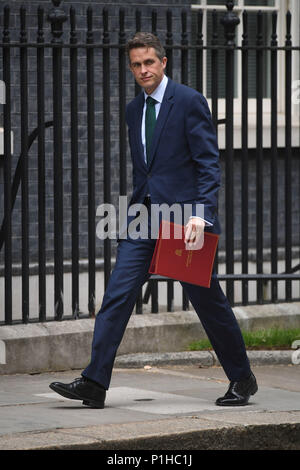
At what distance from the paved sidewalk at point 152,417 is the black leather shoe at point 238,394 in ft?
0.20

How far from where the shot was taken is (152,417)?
6707 mm

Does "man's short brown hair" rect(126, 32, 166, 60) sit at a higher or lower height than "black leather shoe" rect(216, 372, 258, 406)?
higher

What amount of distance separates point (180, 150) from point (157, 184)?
21 centimetres

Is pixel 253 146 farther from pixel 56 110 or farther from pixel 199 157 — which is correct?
pixel 199 157

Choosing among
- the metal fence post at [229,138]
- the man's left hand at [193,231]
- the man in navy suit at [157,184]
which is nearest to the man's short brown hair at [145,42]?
the man in navy suit at [157,184]

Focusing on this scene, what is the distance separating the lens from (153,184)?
7051 mm

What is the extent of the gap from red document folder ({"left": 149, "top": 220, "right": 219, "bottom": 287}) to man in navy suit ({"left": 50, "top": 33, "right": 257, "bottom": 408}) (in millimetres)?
64

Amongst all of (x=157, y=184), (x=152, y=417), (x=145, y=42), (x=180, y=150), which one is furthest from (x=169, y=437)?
(x=145, y=42)

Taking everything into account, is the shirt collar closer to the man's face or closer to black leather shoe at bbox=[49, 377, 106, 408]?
the man's face

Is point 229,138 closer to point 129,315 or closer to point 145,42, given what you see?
point 145,42

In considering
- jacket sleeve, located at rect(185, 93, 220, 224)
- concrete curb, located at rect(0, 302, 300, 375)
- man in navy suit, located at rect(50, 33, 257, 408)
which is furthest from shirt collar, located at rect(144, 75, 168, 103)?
concrete curb, located at rect(0, 302, 300, 375)

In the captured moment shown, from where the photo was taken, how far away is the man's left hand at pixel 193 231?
22.3 feet

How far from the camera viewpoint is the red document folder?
22.5 ft

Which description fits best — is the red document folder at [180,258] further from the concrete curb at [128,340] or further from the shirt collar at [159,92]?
the concrete curb at [128,340]
